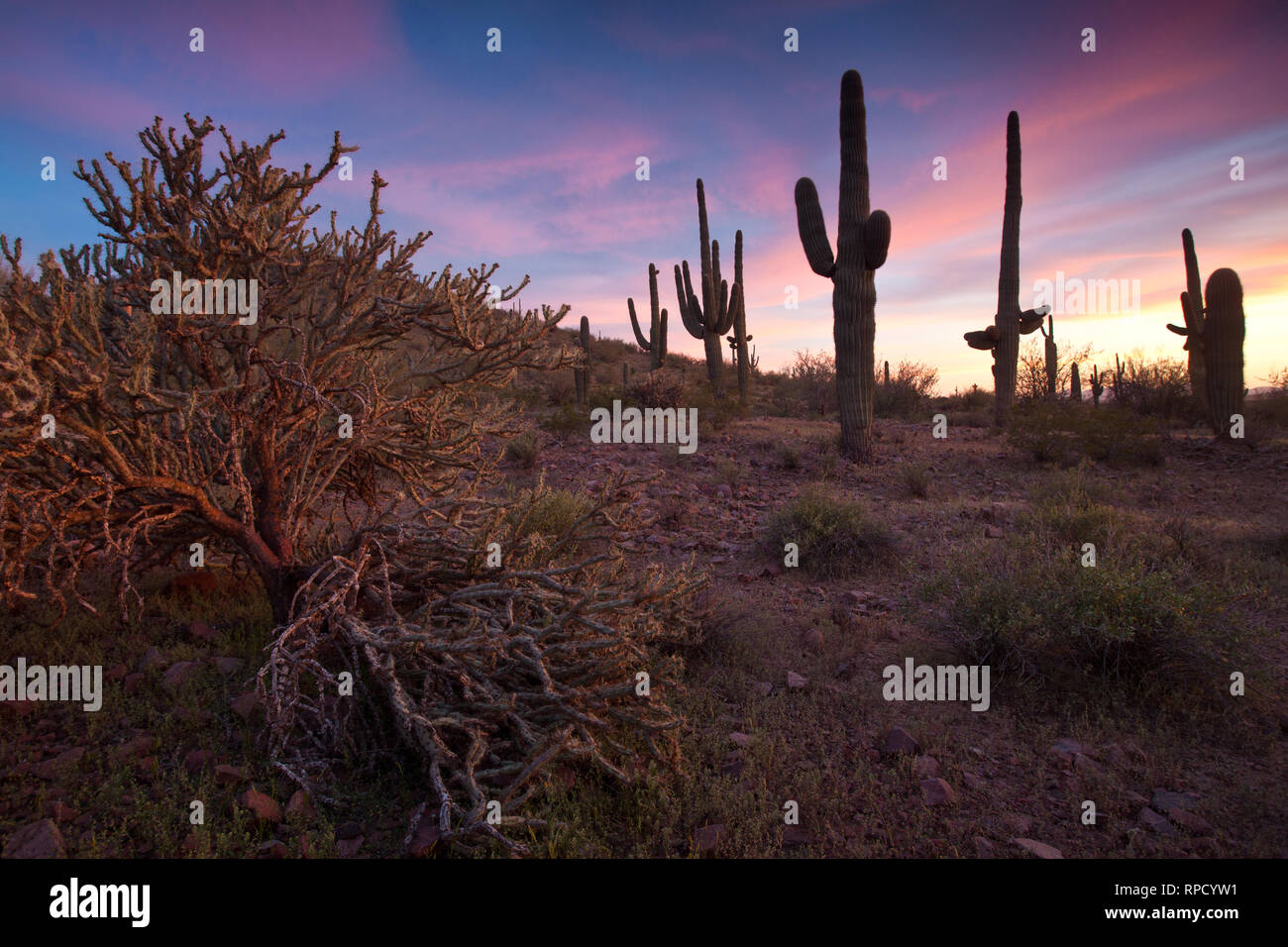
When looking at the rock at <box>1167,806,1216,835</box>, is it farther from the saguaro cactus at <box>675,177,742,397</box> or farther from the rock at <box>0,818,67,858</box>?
the saguaro cactus at <box>675,177,742,397</box>

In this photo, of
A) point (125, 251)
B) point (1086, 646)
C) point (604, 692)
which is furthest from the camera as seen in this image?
point (1086, 646)

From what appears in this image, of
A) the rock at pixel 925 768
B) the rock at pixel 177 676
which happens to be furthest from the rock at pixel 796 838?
the rock at pixel 177 676

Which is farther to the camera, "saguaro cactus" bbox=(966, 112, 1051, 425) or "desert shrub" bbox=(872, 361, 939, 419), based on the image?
"desert shrub" bbox=(872, 361, 939, 419)

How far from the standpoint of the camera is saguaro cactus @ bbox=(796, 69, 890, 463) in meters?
11.6

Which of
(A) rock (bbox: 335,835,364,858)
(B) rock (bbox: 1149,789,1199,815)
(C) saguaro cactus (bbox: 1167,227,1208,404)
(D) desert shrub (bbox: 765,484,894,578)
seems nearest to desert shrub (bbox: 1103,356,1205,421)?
(C) saguaro cactus (bbox: 1167,227,1208,404)

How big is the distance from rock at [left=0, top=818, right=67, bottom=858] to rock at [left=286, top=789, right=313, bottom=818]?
2.56 feet

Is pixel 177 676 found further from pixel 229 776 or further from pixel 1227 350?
pixel 1227 350

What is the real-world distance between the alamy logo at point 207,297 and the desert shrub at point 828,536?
17.1ft

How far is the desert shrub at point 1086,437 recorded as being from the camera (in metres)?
11.8

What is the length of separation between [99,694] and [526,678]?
7.68 feet

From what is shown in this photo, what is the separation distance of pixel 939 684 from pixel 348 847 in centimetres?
346
